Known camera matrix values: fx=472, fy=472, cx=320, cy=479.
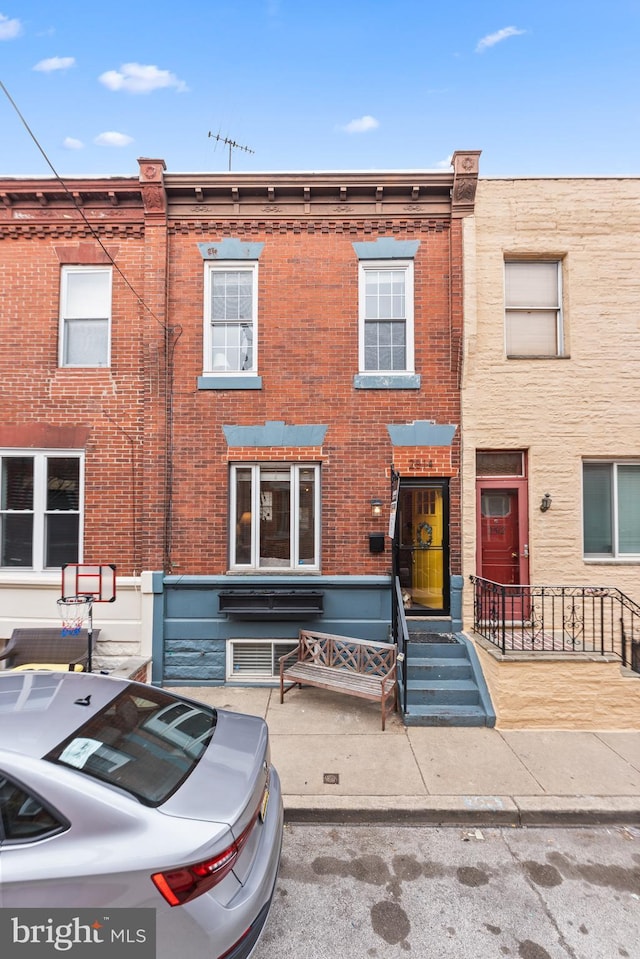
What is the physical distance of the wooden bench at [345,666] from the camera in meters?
5.99

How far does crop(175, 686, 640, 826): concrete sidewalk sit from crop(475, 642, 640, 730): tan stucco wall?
0.49 feet

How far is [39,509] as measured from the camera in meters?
7.48

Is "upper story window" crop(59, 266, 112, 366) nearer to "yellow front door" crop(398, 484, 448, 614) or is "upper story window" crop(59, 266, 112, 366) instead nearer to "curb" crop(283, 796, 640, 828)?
"yellow front door" crop(398, 484, 448, 614)

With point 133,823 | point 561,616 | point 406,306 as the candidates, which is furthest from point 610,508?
point 133,823

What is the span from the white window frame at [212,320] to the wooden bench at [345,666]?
13.8ft

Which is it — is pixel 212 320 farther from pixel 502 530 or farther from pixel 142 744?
pixel 142 744

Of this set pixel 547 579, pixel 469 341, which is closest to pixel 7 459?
pixel 469 341

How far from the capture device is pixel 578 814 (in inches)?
173

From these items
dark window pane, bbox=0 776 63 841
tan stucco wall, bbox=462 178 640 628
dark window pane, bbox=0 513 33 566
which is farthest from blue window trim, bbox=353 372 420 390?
dark window pane, bbox=0 776 63 841

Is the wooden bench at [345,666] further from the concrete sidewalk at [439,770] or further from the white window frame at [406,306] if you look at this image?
the white window frame at [406,306]

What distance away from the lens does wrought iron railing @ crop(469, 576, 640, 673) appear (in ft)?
22.5

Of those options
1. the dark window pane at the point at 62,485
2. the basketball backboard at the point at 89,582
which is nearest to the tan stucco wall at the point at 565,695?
the basketball backboard at the point at 89,582

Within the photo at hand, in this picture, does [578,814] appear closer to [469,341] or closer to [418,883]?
[418,883]

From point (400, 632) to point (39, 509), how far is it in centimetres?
588
